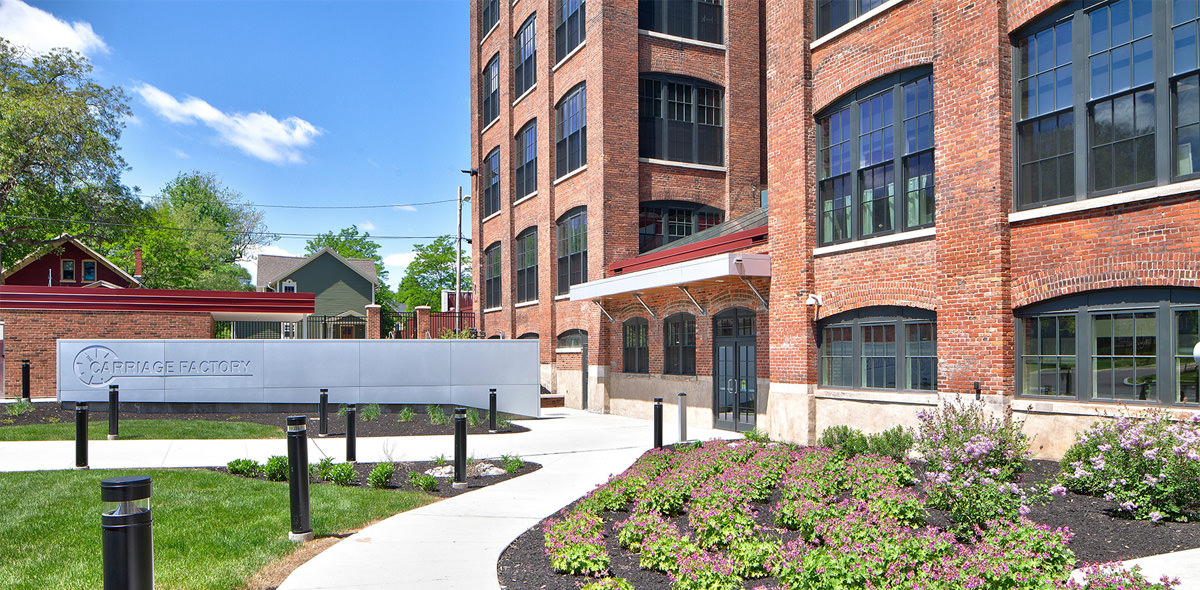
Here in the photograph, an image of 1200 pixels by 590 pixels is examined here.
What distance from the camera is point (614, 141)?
24156mm

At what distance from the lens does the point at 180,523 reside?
7957 millimetres

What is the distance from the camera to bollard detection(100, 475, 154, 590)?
441cm

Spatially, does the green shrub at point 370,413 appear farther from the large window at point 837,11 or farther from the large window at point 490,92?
the large window at point 490,92

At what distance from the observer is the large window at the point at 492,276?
34.1 meters

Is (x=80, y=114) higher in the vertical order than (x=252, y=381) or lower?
higher

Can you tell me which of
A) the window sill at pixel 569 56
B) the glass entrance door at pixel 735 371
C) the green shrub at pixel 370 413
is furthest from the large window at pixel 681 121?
the green shrub at pixel 370 413

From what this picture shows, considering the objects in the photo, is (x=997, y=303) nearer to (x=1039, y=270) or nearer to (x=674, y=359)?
(x=1039, y=270)

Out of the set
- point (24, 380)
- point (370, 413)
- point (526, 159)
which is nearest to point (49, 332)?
point (24, 380)

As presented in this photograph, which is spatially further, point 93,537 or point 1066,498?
point 1066,498

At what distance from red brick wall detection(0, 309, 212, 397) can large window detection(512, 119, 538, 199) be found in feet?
42.4

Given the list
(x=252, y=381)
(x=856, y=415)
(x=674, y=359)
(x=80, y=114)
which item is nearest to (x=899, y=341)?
(x=856, y=415)

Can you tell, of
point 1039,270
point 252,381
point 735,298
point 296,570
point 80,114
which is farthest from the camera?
point 80,114

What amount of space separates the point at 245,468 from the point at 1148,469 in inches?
418

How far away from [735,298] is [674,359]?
386cm
